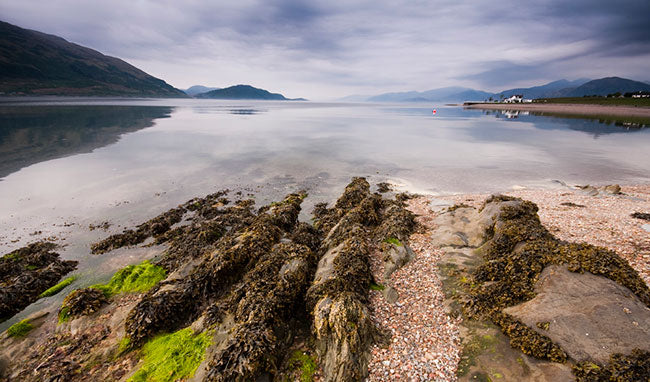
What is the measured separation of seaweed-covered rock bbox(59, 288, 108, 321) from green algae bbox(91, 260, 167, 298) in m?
0.45

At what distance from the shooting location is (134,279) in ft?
27.2

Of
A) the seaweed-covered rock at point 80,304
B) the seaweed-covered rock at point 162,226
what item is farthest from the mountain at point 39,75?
the seaweed-covered rock at point 80,304

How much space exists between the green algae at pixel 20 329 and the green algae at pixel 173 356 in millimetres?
3353

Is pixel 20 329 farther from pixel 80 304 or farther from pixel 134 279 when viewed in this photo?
pixel 134 279

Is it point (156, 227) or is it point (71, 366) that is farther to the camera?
point (156, 227)

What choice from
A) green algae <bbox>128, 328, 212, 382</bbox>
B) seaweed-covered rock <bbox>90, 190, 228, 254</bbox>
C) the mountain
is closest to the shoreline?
green algae <bbox>128, 328, 212, 382</bbox>

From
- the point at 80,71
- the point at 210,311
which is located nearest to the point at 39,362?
the point at 210,311

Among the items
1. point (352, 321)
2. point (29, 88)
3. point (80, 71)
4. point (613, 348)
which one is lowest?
point (352, 321)

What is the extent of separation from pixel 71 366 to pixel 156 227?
21.6 ft

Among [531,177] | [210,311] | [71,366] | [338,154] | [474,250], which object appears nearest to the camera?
[71,366]

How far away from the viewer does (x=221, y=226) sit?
1130 cm

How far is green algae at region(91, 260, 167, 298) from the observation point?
Answer: 26.0 feet

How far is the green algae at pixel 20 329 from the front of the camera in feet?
20.9

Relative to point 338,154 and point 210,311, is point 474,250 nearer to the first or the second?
point 210,311
